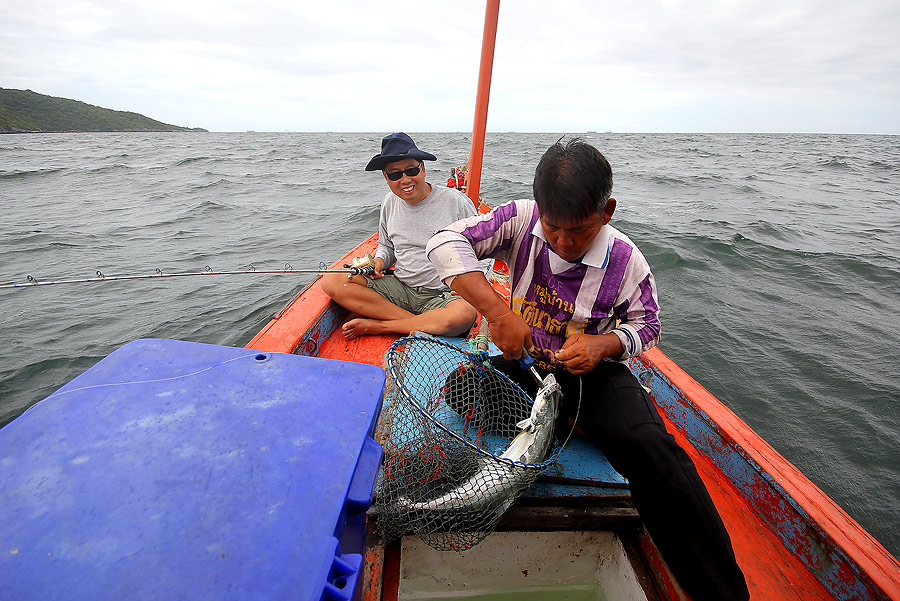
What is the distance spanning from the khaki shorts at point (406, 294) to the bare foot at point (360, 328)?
0.98 feet

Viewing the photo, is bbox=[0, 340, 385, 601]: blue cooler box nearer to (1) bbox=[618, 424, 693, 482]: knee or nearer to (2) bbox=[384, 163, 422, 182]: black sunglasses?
(1) bbox=[618, 424, 693, 482]: knee

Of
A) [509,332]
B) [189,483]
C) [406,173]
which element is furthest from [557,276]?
[406,173]

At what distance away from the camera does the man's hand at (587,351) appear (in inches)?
71.8

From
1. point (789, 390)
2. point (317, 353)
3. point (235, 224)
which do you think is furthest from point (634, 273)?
point (235, 224)

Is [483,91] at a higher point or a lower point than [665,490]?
higher

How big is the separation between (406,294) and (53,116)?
12349 cm

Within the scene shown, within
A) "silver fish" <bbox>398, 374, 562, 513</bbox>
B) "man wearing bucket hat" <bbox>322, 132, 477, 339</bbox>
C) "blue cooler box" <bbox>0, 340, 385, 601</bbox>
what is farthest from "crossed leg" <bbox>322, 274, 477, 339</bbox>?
"blue cooler box" <bbox>0, 340, 385, 601</bbox>

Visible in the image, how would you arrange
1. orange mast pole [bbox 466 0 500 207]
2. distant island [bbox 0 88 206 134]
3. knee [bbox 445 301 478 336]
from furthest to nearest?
distant island [bbox 0 88 206 134], orange mast pole [bbox 466 0 500 207], knee [bbox 445 301 478 336]

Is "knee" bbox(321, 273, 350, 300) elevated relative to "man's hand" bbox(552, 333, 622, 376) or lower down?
lower down

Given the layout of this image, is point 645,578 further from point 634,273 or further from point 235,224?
point 235,224

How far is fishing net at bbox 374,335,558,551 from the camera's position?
62.2 inches

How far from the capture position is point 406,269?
3902mm

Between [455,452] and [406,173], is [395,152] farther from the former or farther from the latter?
[455,452]

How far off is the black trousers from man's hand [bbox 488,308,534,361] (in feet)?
1.08
